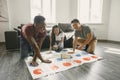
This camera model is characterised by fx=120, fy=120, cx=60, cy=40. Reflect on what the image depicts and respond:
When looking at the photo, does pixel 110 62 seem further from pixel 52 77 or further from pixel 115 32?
pixel 115 32

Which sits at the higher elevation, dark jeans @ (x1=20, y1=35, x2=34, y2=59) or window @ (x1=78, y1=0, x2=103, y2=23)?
window @ (x1=78, y1=0, x2=103, y2=23)

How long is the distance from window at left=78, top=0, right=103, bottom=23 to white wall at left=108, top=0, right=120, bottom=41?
60 cm

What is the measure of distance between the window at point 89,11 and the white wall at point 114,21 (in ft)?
1.98

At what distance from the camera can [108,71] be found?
2.33m

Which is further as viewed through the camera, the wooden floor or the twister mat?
the twister mat

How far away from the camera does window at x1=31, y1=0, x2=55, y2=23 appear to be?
17.9 feet

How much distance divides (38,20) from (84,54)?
68.6 inches

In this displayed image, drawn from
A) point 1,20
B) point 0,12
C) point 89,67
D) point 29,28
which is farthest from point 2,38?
point 89,67

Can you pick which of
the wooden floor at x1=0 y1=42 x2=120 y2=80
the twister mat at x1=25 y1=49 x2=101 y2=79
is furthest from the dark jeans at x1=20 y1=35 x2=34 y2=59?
the twister mat at x1=25 y1=49 x2=101 y2=79

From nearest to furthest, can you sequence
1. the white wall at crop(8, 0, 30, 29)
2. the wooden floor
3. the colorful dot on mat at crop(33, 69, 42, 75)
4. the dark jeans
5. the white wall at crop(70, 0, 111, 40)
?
1. the wooden floor
2. the colorful dot on mat at crop(33, 69, 42, 75)
3. the dark jeans
4. the white wall at crop(8, 0, 30, 29)
5. the white wall at crop(70, 0, 111, 40)

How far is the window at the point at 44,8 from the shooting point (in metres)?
5.45

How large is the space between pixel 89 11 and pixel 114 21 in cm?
128

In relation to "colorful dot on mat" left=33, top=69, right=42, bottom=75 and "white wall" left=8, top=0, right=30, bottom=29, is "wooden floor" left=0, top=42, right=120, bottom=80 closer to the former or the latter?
"colorful dot on mat" left=33, top=69, right=42, bottom=75

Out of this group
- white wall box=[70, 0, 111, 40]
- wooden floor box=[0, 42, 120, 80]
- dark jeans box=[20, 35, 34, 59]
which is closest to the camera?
wooden floor box=[0, 42, 120, 80]
